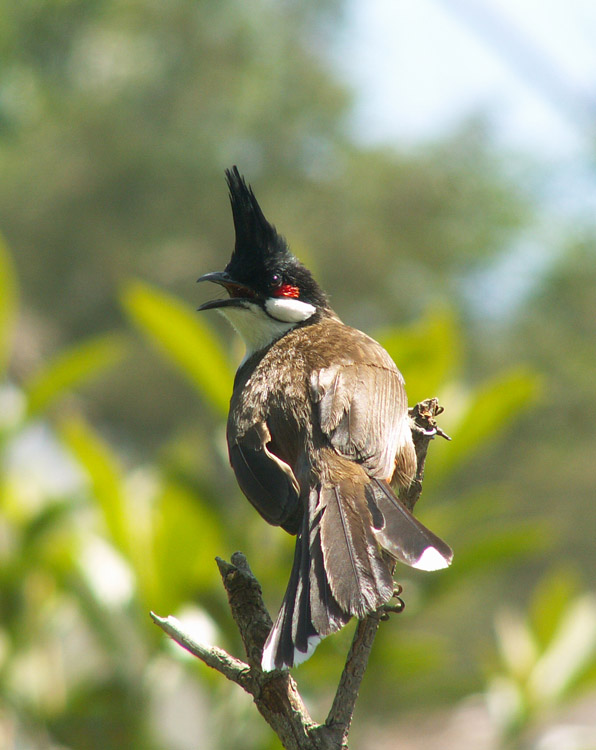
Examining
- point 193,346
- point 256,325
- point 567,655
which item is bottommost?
point 567,655

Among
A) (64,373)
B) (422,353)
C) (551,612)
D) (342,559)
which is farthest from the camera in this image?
(551,612)

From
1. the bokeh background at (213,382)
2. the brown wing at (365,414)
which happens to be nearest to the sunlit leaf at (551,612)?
the bokeh background at (213,382)

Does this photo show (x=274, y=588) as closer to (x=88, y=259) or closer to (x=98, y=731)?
(x=98, y=731)

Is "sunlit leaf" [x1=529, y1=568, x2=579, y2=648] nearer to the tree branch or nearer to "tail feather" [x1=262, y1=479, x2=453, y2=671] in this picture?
"tail feather" [x1=262, y1=479, x2=453, y2=671]

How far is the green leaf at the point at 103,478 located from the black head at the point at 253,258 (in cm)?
121

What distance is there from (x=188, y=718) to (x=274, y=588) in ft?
3.37

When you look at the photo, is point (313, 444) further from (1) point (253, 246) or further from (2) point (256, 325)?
(1) point (253, 246)

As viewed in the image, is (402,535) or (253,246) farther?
(253,246)

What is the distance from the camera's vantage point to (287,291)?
89.7 inches

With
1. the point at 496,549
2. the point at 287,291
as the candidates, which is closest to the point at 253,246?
Answer: the point at 287,291

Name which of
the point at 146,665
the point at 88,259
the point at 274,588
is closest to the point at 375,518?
the point at 274,588

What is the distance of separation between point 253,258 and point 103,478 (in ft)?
4.38

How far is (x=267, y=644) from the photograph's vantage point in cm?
130

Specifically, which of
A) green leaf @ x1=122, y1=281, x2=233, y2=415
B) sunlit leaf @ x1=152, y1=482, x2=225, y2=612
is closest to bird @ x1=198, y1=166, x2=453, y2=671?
green leaf @ x1=122, y1=281, x2=233, y2=415
